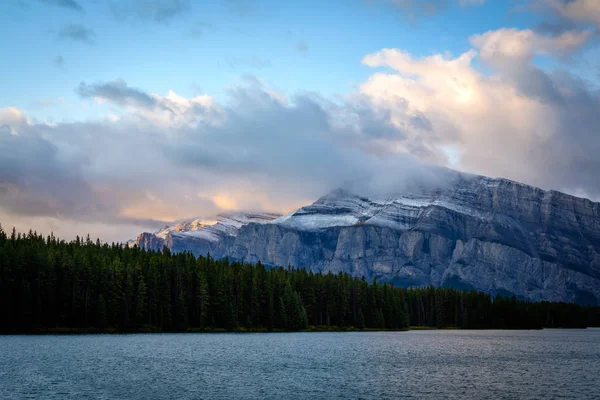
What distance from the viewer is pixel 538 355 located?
5595 inches

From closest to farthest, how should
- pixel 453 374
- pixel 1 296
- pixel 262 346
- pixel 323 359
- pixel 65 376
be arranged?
pixel 65 376 < pixel 453 374 < pixel 323 359 < pixel 262 346 < pixel 1 296

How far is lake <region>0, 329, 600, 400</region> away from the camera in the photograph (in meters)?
78.5

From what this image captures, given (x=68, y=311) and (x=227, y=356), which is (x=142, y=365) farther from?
(x=68, y=311)

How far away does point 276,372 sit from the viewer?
328 ft

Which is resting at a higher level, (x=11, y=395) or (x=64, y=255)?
(x=64, y=255)

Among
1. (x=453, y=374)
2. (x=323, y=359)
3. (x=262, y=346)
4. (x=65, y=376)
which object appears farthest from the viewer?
(x=262, y=346)

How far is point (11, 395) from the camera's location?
72875mm

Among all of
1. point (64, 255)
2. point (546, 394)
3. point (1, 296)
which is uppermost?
point (64, 255)

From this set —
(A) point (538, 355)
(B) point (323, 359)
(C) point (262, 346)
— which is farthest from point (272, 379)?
(A) point (538, 355)

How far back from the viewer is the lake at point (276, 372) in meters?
78.5

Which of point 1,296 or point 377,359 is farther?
point 1,296

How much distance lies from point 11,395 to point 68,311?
11725 cm

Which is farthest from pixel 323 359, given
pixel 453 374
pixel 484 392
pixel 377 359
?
pixel 484 392

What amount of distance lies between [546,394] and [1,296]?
145 m
